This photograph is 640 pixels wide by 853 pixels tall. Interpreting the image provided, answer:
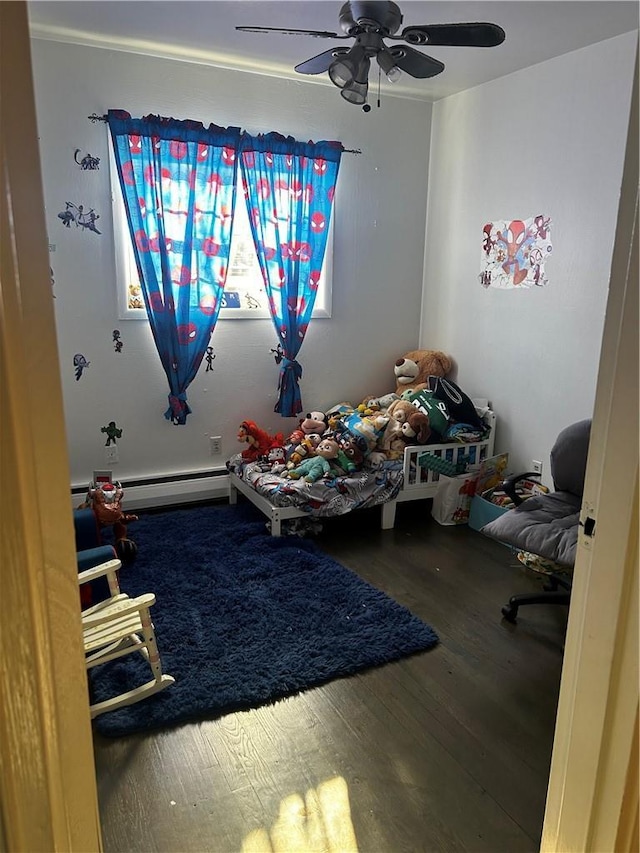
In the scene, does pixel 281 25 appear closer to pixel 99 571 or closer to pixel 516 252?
pixel 516 252

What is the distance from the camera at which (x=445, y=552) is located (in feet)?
11.1

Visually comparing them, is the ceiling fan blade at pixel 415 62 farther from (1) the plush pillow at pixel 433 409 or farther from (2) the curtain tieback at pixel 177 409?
(2) the curtain tieback at pixel 177 409

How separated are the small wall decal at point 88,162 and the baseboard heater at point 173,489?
1.79m

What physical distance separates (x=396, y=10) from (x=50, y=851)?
258 centimetres

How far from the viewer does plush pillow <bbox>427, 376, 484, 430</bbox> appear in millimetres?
3852

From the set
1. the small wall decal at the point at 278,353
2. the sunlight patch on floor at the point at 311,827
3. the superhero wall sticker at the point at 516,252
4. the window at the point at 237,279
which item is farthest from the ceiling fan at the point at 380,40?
the sunlight patch on floor at the point at 311,827

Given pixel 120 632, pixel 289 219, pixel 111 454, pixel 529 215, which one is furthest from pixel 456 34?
pixel 111 454

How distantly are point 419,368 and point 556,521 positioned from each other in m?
1.96

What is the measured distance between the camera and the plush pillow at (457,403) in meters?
3.85

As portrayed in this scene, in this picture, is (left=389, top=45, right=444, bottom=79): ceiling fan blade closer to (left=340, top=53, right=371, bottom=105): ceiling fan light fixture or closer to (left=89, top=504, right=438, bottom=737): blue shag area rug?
(left=340, top=53, right=371, bottom=105): ceiling fan light fixture

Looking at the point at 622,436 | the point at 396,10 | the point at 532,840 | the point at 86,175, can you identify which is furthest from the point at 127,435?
the point at 622,436

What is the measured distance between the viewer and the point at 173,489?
3957 mm

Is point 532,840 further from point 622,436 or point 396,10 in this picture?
point 396,10

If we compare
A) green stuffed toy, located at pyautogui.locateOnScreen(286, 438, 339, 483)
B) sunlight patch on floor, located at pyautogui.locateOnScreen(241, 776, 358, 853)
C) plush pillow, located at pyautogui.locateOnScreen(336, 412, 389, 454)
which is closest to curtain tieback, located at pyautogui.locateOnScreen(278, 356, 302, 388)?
plush pillow, located at pyautogui.locateOnScreen(336, 412, 389, 454)
